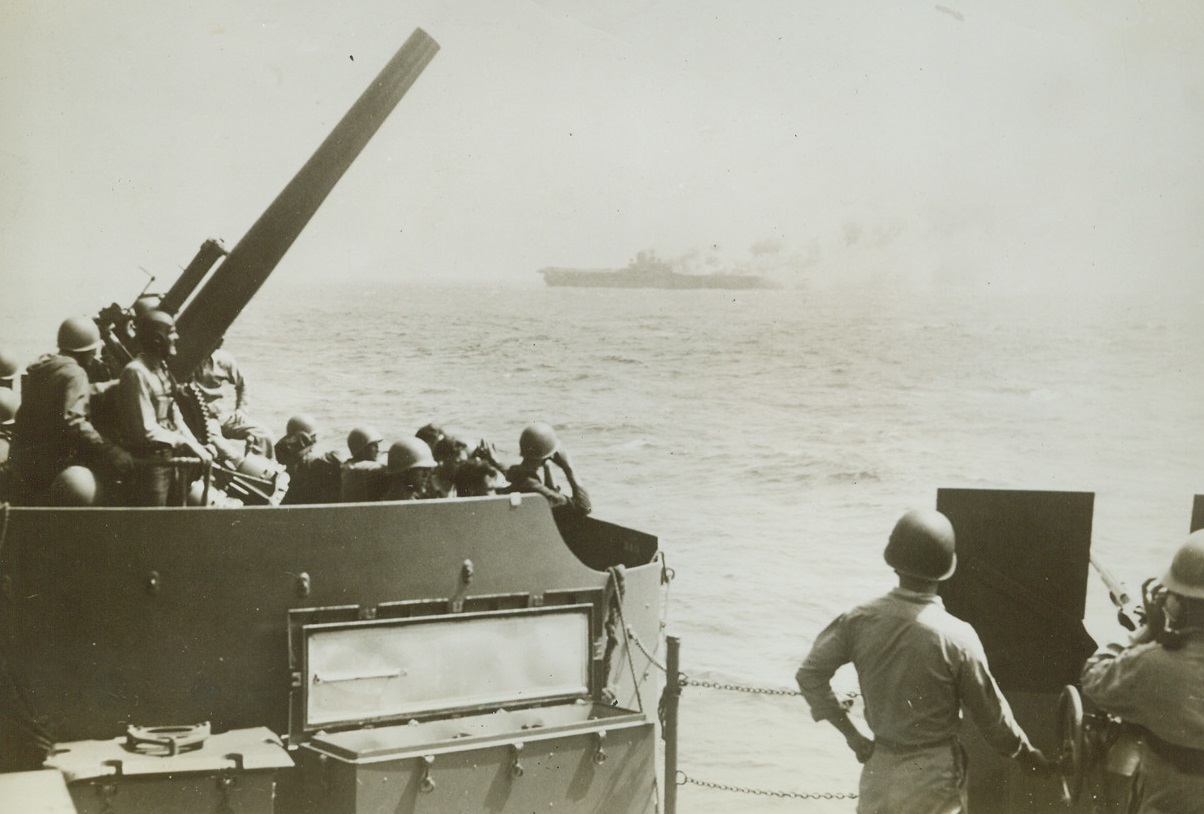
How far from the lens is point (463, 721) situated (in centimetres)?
693

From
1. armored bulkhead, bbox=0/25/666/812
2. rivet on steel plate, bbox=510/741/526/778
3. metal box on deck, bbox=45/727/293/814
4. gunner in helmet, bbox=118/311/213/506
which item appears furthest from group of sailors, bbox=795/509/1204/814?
gunner in helmet, bbox=118/311/213/506

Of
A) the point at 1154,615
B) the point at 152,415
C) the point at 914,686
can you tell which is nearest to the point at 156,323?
the point at 152,415

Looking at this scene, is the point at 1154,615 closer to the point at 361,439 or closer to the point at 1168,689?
the point at 1168,689

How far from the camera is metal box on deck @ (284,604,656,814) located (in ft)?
20.0

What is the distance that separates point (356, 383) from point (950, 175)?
70.1ft

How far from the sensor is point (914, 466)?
38000 millimetres

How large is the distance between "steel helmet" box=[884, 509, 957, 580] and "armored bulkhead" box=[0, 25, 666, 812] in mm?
2372

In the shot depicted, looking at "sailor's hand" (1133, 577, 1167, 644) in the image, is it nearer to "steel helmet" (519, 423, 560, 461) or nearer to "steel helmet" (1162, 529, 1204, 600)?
"steel helmet" (1162, 529, 1204, 600)

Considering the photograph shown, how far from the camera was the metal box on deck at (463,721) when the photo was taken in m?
6.09

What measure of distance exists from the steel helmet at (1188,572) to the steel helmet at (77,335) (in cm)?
545

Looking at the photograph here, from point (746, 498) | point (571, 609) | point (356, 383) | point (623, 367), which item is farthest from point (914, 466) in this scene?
point (571, 609)

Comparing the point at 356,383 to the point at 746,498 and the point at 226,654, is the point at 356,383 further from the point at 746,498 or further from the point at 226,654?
the point at 226,654

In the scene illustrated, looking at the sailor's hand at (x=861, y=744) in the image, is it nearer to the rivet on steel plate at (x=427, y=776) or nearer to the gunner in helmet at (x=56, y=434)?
the rivet on steel plate at (x=427, y=776)

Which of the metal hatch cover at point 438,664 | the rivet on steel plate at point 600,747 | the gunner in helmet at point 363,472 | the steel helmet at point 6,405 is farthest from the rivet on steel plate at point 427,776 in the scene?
the steel helmet at point 6,405
